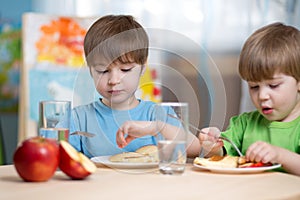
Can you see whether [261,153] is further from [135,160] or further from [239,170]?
[135,160]

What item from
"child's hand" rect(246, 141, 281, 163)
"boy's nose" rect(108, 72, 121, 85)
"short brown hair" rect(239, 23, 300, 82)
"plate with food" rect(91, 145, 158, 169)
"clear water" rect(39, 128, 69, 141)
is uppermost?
"short brown hair" rect(239, 23, 300, 82)

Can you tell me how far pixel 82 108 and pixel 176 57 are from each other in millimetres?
1384

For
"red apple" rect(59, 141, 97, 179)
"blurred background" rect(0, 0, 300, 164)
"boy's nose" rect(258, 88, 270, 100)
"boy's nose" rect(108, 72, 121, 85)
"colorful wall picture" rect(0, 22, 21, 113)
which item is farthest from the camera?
"colorful wall picture" rect(0, 22, 21, 113)

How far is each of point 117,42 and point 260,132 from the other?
0.48 m

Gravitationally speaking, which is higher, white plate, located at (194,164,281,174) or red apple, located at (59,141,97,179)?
red apple, located at (59,141,97,179)

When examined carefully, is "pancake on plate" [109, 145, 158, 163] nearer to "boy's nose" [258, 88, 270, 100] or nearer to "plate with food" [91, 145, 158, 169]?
"plate with food" [91, 145, 158, 169]

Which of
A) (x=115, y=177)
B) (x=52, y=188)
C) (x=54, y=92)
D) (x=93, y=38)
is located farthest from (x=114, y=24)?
(x=54, y=92)

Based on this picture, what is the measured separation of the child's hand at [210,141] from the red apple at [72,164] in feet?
1.28

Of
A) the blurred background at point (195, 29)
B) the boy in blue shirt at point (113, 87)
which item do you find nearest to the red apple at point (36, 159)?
the boy in blue shirt at point (113, 87)

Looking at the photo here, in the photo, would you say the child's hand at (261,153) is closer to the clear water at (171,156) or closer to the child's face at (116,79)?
the clear water at (171,156)

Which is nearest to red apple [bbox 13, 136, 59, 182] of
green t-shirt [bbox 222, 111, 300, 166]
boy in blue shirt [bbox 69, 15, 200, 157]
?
boy in blue shirt [bbox 69, 15, 200, 157]

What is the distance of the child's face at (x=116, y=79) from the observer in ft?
4.80

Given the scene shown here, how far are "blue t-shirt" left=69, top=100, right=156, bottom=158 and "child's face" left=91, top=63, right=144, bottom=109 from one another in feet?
0.25

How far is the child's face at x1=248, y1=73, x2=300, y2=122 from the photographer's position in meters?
1.57
